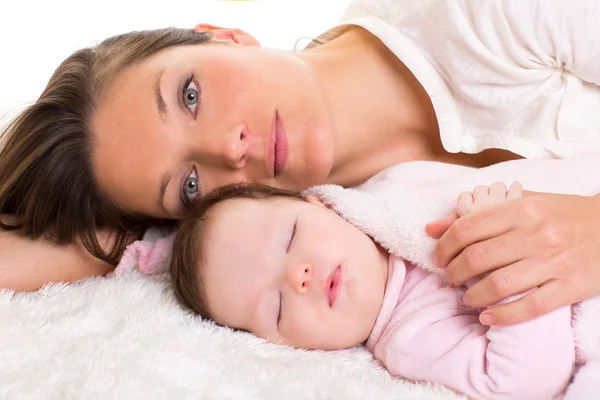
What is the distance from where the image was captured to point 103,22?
2447 millimetres

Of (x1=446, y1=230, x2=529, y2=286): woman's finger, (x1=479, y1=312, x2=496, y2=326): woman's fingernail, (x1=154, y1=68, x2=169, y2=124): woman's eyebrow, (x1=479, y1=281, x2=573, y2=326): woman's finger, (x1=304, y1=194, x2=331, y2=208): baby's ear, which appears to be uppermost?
(x1=154, y1=68, x2=169, y2=124): woman's eyebrow

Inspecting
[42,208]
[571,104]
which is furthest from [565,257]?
[42,208]

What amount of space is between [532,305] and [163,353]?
0.60 m

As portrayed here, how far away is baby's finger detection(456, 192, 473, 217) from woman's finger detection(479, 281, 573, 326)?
196 mm

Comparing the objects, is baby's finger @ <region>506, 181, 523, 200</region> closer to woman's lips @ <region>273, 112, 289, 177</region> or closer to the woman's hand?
the woman's hand

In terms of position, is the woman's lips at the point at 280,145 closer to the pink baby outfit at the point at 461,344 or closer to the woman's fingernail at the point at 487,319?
the pink baby outfit at the point at 461,344

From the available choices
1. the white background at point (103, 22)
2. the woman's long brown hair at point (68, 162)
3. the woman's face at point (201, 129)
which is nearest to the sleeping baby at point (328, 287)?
the woman's face at point (201, 129)

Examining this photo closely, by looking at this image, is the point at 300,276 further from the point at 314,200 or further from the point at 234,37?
the point at 234,37

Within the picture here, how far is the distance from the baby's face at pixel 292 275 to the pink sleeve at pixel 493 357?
0.12 meters

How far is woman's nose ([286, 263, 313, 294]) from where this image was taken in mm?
1142

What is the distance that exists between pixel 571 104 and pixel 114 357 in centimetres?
116

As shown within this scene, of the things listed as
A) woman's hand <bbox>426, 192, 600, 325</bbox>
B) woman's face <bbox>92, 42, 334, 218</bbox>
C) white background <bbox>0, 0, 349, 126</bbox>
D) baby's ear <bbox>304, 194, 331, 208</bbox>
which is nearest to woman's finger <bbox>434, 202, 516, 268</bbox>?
woman's hand <bbox>426, 192, 600, 325</bbox>

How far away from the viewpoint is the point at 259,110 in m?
1.39

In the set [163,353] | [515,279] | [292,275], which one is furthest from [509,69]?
[163,353]
